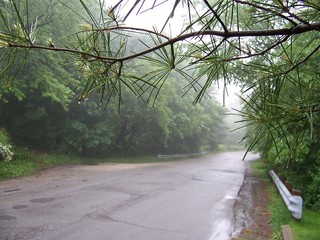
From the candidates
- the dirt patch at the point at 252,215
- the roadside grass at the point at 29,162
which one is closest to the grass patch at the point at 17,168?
the roadside grass at the point at 29,162

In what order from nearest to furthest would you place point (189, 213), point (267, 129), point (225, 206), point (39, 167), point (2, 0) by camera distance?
point (267, 129) → point (189, 213) → point (225, 206) → point (2, 0) → point (39, 167)

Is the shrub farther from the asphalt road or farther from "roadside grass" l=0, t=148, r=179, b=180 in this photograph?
the asphalt road

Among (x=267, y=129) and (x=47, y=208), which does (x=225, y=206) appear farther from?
(x=267, y=129)

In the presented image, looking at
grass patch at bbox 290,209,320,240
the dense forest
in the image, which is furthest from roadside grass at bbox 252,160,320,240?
the dense forest

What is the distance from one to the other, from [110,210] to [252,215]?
159 inches

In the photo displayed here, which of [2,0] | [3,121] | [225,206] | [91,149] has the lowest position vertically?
[225,206]

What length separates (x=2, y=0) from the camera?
1261cm

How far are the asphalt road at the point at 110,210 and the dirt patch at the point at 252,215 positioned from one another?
24 cm

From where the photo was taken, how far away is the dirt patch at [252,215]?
6.98 meters

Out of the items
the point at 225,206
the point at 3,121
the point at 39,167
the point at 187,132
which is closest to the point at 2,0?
the point at 39,167

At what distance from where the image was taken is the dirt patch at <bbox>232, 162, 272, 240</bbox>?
6.98 m

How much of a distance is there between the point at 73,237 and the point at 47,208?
84.7 inches

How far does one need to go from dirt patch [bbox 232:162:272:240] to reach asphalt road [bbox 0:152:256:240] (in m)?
0.24

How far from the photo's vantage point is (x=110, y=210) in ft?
25.8
